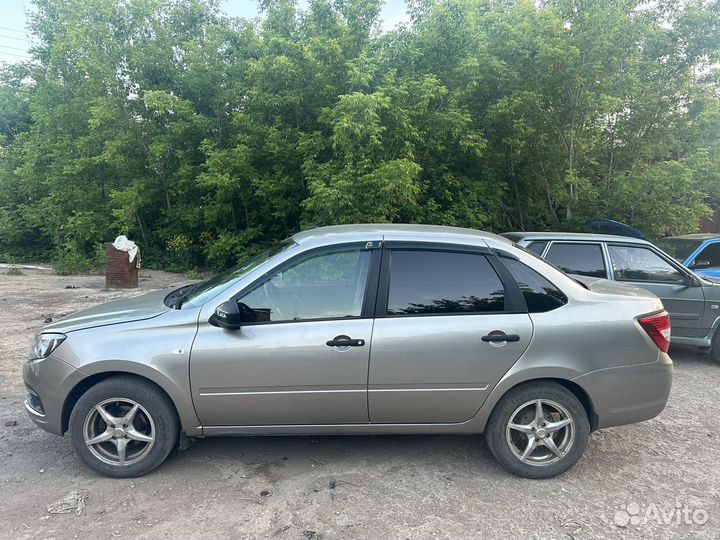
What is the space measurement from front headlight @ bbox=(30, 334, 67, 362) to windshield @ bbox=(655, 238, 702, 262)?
822 centimetres

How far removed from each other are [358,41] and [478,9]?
2.85 m

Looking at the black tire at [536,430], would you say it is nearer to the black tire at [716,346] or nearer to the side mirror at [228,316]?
the side mirror at [228,316]

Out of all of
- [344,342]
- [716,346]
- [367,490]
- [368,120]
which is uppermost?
[368,120]

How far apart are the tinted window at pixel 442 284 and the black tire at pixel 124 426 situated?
1.71 m

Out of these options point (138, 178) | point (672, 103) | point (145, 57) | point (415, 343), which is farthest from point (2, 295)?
point (672, 103)

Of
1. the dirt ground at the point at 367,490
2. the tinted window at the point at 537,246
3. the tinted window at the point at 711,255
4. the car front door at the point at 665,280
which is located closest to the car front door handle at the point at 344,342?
the dirt ground at the point at 367,490

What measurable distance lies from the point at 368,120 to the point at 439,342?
693 cm

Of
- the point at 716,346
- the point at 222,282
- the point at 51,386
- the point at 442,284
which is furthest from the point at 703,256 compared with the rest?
the point at 51,386

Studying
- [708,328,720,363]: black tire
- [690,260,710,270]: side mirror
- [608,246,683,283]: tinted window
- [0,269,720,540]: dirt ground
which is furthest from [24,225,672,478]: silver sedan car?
[690,260,710,270]: side mirror

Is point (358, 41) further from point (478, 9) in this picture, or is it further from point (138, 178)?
point (138, 178)

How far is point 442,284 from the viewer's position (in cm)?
333

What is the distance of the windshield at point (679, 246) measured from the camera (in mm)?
7382

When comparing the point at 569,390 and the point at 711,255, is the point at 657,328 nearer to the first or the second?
the point at 569,390

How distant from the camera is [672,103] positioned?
427 inches
